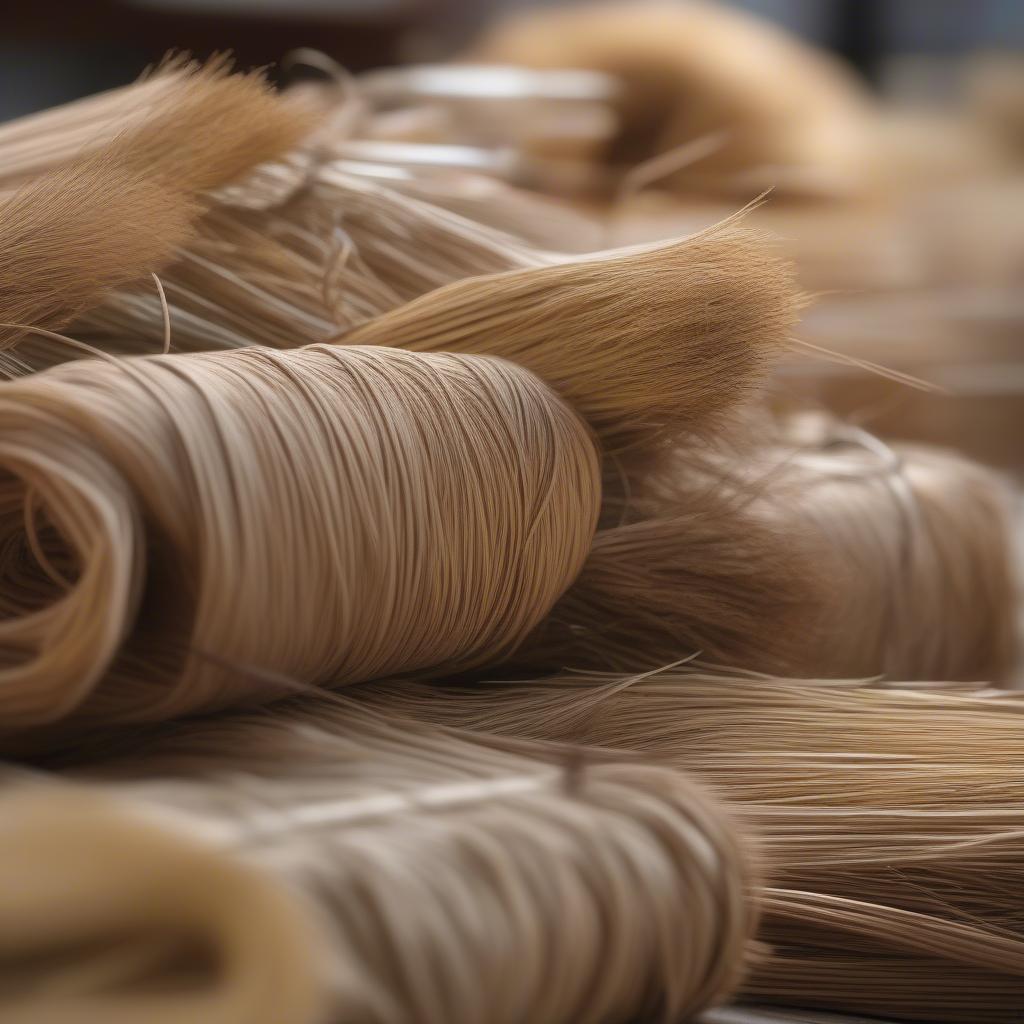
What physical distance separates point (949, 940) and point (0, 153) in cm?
41

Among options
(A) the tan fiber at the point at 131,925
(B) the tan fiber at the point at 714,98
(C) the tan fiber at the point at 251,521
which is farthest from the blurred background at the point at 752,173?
(A) the tan fiber at the point at 131,925

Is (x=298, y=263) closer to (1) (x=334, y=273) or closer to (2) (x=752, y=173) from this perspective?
(1) (x=334, y=273)

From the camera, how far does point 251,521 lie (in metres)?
0.36

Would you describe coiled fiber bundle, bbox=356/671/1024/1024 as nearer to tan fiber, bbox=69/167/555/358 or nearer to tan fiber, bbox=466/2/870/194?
tan fiber, bbox=69/167/555/358

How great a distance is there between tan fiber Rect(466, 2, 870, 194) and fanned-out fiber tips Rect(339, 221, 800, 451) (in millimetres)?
806

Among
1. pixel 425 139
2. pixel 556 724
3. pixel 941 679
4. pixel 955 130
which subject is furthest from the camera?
pixel 955 130

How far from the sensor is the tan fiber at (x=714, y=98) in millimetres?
1364

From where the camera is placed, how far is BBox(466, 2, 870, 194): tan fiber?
1.36 m

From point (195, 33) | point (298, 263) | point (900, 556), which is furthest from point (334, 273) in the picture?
point (195, 33)

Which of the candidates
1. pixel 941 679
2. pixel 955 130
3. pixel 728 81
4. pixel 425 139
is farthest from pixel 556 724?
pixel 955 130

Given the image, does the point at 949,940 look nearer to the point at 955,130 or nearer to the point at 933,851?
the point at 933,851

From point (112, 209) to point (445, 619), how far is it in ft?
0.51

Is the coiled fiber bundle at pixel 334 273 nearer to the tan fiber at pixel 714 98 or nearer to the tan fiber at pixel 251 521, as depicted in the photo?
the tan fiber at pixel 251 521

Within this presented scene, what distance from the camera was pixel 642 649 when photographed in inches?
20.6
